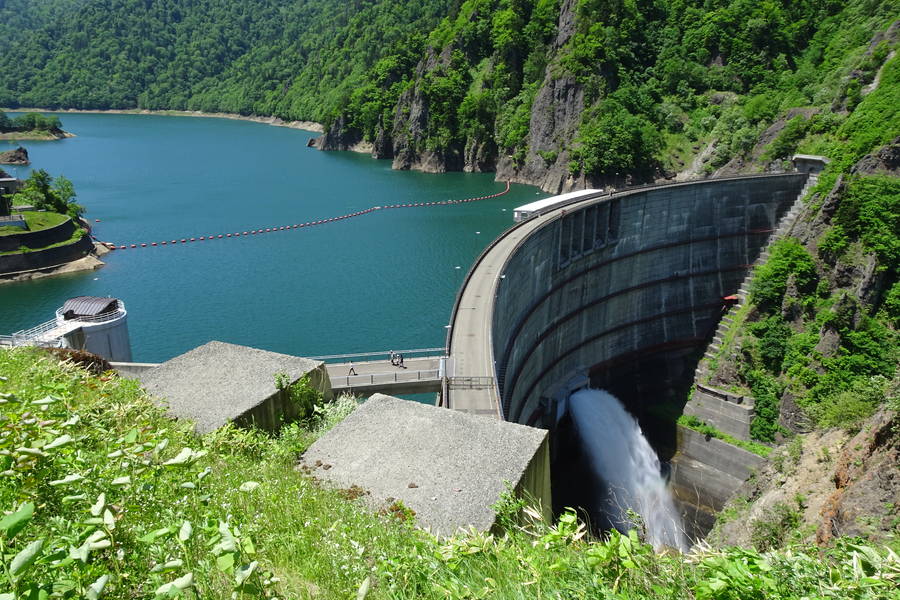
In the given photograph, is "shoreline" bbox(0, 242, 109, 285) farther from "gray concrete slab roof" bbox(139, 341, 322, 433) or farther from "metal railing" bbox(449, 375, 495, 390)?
"gray concrete slab roof" bbox(139, 341, 322, 433)

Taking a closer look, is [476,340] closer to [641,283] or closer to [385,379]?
[385,379]

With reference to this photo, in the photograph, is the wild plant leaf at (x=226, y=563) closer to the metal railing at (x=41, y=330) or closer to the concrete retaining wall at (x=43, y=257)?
the metal railing at (x=41, y=330)

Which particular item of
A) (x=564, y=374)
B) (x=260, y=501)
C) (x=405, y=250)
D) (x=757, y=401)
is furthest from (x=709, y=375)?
(x=260, y=501)

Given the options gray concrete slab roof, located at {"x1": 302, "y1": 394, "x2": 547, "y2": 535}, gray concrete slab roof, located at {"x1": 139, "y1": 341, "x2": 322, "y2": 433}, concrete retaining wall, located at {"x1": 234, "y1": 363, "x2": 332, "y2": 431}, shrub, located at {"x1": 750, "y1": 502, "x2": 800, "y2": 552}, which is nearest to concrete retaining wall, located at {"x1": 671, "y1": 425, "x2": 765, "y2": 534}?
shrub, located at {"x1": 750, "y1": 502, "x2": 800, "y2": 552}

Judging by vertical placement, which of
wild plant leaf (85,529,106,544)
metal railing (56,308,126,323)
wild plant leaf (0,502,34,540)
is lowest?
metal railing (56,308,126,323)

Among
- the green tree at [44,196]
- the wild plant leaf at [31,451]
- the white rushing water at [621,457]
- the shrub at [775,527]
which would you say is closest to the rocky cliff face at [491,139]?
the white rushing water at [621,457]

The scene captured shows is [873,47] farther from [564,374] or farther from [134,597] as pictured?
[134,597]
